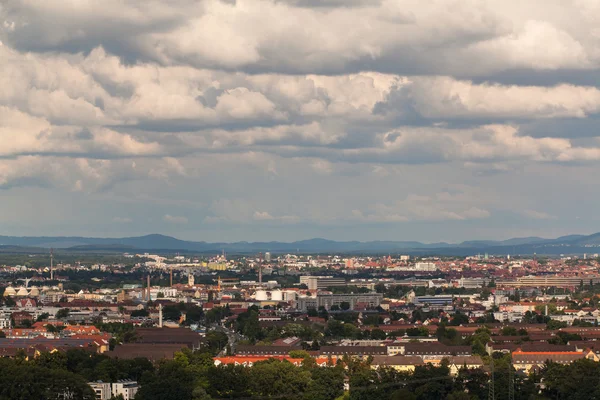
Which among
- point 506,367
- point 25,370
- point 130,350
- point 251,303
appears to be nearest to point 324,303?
point 251,303

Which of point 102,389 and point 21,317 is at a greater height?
point 21,317

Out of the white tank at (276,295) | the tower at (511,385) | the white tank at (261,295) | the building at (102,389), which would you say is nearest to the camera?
the tower at (511,385)

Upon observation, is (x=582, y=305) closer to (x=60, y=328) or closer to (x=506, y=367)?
(x=60, y=328)

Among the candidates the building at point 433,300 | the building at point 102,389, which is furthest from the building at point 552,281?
the building at point 102,389

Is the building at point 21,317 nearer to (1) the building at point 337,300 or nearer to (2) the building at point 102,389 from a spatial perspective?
(1) the building at point 337,300

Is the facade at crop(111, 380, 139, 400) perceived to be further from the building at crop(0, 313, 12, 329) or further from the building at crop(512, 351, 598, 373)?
the building at crop(0, 313, 12, 329)

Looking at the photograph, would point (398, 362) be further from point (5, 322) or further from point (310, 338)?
point (5, 322)

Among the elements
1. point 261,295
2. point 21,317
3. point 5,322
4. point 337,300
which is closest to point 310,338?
point 5,322

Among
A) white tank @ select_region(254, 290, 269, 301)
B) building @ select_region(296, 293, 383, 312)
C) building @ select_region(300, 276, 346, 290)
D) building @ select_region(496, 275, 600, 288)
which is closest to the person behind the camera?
building @ select_region(296, 293, 383, 312)

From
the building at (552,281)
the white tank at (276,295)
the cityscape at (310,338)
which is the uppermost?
the building at (552,281)

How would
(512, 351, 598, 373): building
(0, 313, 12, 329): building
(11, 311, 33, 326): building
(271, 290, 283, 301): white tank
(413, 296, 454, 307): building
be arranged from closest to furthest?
(512, 351, 598, 373): building
(0, 313, 12, 329): building
(11, 311, 33, 326): building
(413, 296, 454, 307): building
(271, 290, 283, 301): white tank

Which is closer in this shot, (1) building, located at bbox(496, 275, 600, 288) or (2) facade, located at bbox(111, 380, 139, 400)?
(2) facade, located at bbox(111, 380, 139, 400)

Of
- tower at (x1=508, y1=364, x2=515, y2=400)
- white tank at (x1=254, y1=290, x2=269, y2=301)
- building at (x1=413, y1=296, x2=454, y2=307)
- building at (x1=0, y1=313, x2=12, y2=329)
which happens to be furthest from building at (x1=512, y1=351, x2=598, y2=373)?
white tank at (x1=254, y1=290, x2=269, y2=301)
